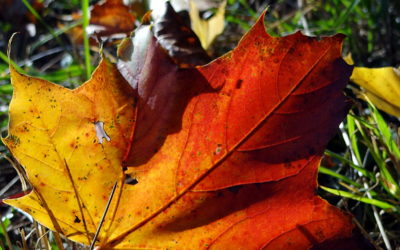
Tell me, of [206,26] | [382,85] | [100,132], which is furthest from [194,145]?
[206,26]

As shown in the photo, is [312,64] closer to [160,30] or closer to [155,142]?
[155,142]

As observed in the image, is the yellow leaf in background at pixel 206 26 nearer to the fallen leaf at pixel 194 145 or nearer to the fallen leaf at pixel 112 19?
the fallen leaf at pixel 112 19

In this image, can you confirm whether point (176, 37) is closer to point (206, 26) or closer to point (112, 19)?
point (206, 26)

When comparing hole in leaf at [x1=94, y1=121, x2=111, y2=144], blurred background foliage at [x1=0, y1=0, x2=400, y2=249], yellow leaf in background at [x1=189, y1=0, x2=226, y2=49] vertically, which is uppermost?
hole in leaf at [x1=94, y1=121, x2=111, y2=144]

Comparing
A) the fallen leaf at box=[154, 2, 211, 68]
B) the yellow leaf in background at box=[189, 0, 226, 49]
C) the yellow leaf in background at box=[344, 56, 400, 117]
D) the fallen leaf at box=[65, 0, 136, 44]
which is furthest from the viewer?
the fallen leaf at box=[65, 0, 136, 44]

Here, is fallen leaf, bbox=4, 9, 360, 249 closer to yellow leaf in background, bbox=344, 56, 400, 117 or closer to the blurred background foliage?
the blurred background foliage

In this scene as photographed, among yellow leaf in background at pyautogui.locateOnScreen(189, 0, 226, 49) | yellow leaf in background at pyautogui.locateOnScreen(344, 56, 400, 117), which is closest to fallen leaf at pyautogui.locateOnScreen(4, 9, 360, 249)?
yellow leaf in background at pyautogui.locateOnScreen(344, 56, 400, 117)

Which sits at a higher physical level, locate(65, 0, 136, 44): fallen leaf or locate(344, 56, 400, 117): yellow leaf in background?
locate(65, 0, 136, 44): fallen leaf
